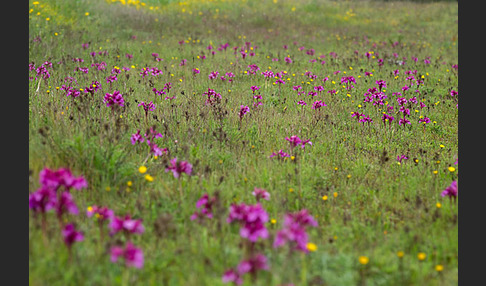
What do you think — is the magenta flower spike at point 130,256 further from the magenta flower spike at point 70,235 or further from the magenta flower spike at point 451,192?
the magenta flower spike at point 451,192

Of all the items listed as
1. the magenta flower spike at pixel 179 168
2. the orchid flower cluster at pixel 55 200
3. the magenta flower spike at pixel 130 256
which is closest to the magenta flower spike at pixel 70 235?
the orchid flower cluster at pixel 55 200

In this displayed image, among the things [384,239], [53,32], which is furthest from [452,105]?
[53,32]

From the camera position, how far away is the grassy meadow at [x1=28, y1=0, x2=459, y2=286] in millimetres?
2500

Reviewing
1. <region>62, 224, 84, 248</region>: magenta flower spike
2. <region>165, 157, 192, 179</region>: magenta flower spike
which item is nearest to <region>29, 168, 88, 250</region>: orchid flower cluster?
<region>62, 224, 84, 248</region>: magenta flower spike

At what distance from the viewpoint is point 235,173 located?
3982mm

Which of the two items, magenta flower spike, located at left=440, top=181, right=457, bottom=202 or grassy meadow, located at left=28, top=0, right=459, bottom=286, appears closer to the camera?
grassy meadow, located at left=28, top=0, right=459, bottom=286

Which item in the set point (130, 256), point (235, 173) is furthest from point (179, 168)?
point (130, 256)

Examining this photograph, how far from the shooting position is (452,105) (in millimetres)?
6840

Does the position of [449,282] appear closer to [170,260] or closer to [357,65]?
[170,260]

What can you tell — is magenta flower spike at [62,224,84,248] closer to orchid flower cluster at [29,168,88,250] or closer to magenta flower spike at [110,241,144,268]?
orchid flower cluster at [29,168,88,250]

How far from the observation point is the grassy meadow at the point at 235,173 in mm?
2500

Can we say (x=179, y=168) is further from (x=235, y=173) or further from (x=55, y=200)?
(x=55, y=200)

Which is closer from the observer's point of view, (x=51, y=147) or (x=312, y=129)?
(x=51, y=147)

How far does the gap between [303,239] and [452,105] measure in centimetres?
585
